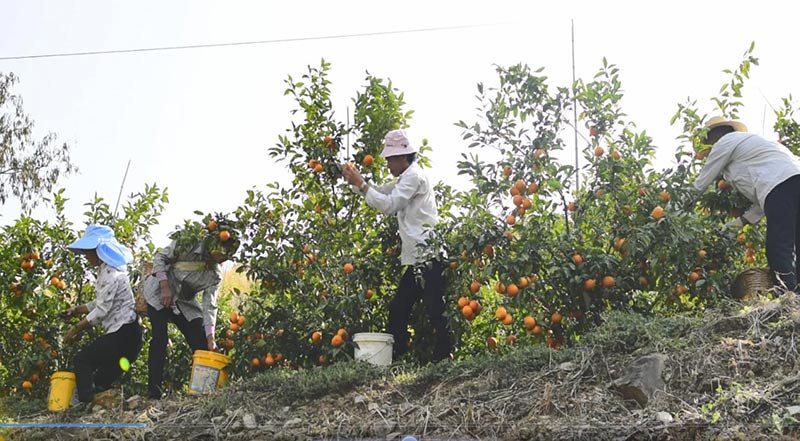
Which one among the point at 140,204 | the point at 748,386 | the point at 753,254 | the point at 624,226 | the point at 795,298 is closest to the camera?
the point at 748,386

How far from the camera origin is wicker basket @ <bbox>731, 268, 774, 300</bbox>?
18.7ft

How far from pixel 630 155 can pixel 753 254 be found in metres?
1.12

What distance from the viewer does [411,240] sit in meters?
6.30

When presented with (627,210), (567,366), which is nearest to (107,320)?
(567,366)

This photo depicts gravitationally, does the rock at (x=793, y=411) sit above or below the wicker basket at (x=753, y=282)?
below

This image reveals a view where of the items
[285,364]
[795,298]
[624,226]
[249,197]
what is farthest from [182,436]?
[795,298]

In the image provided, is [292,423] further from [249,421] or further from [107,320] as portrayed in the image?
[107,320]

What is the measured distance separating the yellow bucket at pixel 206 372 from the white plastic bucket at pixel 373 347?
3.64 ft

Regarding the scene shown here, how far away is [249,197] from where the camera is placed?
7145 millimetres

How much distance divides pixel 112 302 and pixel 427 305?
2.33m

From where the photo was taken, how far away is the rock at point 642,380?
181 inches

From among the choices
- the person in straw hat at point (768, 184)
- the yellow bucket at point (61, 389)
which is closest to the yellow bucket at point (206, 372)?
the yellow bucket at point (61, 389)

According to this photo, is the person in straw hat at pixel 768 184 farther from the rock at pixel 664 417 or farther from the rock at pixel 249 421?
the rock at pixel 249 421

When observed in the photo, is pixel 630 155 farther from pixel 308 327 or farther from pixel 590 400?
pixel 308 327
